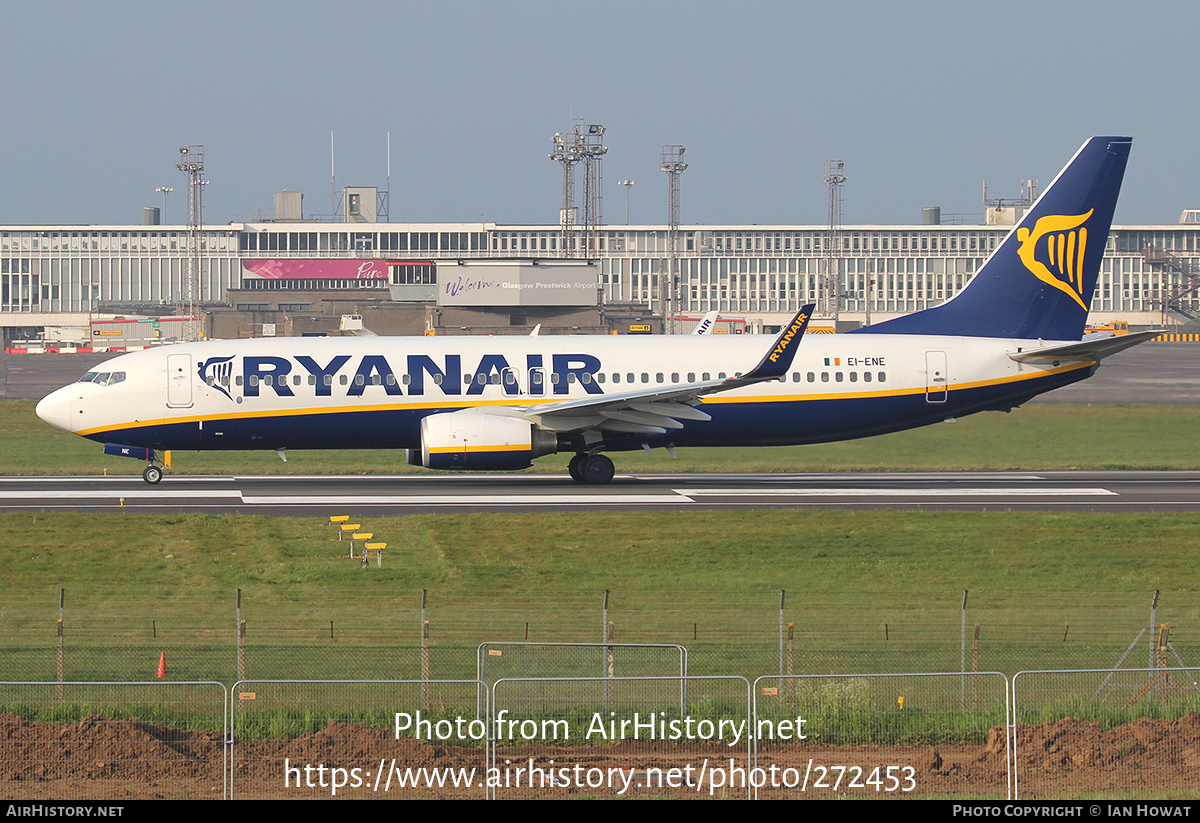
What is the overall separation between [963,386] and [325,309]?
85129mm

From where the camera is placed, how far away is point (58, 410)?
3691 cm

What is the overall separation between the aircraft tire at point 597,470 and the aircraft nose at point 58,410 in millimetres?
14634

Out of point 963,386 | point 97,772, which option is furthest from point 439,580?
point 963,386

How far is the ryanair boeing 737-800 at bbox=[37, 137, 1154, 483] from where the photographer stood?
120 feet

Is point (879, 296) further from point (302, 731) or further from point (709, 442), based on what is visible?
point (302, 731)

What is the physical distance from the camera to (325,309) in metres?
116

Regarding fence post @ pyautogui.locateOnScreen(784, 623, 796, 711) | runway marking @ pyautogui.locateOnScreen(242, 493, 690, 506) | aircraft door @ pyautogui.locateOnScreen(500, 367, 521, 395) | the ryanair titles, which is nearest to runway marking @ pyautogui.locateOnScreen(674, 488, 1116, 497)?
runway marking @ pyautogui.locateOnScreen(242, 493, 690, 506)

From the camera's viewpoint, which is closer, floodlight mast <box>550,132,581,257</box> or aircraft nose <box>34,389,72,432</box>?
aircraft nose <box>34,389,72,432</box>

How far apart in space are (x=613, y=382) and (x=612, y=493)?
3406 millimetres

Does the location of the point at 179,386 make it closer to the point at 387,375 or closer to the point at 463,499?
the point at 387,375

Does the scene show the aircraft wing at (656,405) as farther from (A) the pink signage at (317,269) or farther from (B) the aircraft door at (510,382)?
(A) the pink signage at (317,269)

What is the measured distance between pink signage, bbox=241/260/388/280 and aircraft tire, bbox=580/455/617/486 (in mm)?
121837

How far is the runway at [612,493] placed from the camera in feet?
110

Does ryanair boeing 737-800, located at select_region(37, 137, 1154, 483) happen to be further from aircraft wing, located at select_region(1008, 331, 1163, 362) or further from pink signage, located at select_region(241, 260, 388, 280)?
pink signage, located at select_region(241, 260, 388, 280)
